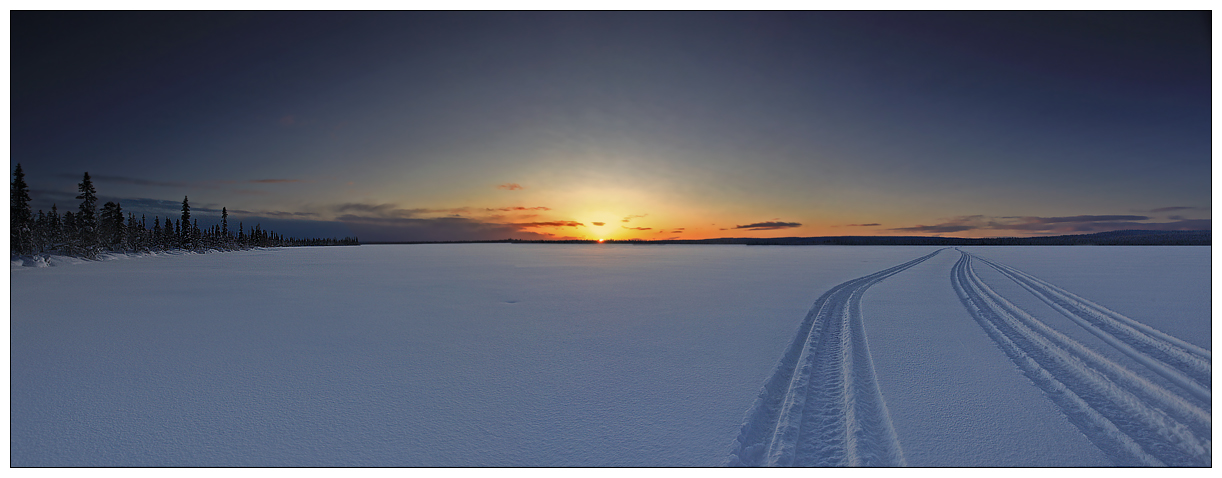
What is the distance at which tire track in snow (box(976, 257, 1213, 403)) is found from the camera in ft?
16.1

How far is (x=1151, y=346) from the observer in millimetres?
6242

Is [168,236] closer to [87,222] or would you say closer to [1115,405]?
[87,222]

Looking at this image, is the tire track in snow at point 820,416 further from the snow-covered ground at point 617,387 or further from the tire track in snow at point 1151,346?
the tire track in snow at point 1151,346

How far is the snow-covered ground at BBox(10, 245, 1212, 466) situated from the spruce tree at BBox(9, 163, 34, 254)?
4077cm

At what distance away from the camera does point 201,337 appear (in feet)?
24.3

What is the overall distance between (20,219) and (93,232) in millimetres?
7370

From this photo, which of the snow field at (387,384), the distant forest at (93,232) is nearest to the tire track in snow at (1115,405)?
the snow field at (387,384)

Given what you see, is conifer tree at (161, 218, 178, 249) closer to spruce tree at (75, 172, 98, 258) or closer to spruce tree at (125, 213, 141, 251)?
spruce tree at (125, 213, 141, 251)

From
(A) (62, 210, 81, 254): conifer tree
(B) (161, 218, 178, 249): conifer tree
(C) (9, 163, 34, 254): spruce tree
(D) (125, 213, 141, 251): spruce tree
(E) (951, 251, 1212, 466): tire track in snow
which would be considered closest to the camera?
(E) (951, 251, 1212, 466): tire track in snow

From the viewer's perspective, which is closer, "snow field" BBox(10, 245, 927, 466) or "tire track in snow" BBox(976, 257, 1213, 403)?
"snow field" BBox(10, 245, 927, 466)

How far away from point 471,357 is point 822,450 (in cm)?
438

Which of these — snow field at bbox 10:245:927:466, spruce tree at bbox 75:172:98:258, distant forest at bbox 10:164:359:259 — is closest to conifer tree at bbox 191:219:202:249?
distant forest at bbox 10:164:359:259
